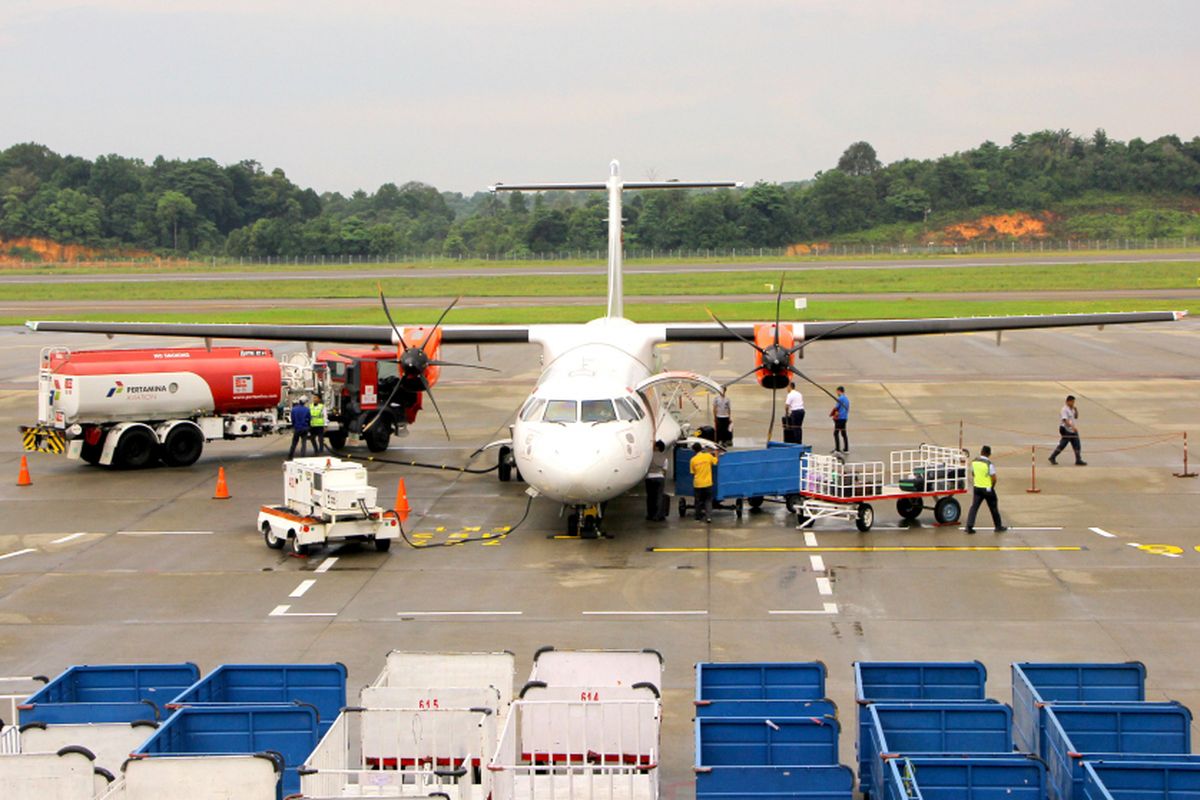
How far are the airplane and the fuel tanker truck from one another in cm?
139

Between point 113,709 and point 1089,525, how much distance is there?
16754 mm

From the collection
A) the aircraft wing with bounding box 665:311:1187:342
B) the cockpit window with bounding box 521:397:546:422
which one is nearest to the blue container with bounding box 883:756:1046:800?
the cockpit window with bounding box 521:397:546:422

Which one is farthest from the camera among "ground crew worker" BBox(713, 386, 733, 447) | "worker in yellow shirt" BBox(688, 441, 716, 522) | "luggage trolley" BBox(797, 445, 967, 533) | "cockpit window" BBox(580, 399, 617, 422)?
"ground crew worker" BBox(713, 386, 733, 447)

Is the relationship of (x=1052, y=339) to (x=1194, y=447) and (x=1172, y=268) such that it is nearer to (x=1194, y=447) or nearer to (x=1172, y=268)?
(x=1194, y=447)

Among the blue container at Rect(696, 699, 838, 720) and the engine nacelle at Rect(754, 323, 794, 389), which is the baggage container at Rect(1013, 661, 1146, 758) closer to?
the blue container at Rect(696, 699, 838, 720)

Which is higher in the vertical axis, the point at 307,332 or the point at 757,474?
the point at 307,332

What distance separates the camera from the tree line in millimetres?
125688

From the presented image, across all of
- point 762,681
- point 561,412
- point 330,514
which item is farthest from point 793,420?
point 762,681

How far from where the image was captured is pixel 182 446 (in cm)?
2956

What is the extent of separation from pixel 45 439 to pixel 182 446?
2829 millimetres

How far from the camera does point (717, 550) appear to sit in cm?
2141

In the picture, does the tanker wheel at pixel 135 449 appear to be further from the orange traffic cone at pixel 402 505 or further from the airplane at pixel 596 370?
the orange traffic cone at pixel 402 505

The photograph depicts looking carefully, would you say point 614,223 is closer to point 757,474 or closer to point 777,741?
point 757,474

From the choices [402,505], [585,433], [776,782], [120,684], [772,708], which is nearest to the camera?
[776,782]
